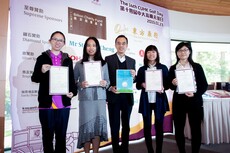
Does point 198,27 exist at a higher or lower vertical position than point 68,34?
higher

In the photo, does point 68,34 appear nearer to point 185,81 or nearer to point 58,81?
point 58,81

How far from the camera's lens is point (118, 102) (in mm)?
2361

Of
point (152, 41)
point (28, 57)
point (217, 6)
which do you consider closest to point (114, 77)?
point (28, 57)

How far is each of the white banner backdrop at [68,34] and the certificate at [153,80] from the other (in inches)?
45.0

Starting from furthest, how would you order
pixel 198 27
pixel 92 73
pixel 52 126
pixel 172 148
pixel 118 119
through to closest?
pixel 198 27
pixel 172 148
pixel 118 119
pixel 92 73
pixel 52 126

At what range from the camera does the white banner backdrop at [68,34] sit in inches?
99.6

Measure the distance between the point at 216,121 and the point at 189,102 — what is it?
1295 mm

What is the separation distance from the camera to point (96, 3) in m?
3.36

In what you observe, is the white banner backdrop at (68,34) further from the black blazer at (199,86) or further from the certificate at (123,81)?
the black blazer at (199,86)

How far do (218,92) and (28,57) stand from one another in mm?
3288

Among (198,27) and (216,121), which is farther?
(198,27)

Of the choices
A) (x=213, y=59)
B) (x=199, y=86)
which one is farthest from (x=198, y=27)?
(x=199, y=86)

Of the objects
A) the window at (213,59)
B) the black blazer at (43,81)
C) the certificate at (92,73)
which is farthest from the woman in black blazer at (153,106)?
the window at (213,59)

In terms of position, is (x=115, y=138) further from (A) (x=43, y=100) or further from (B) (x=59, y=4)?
(B) (x=59, y=4)
